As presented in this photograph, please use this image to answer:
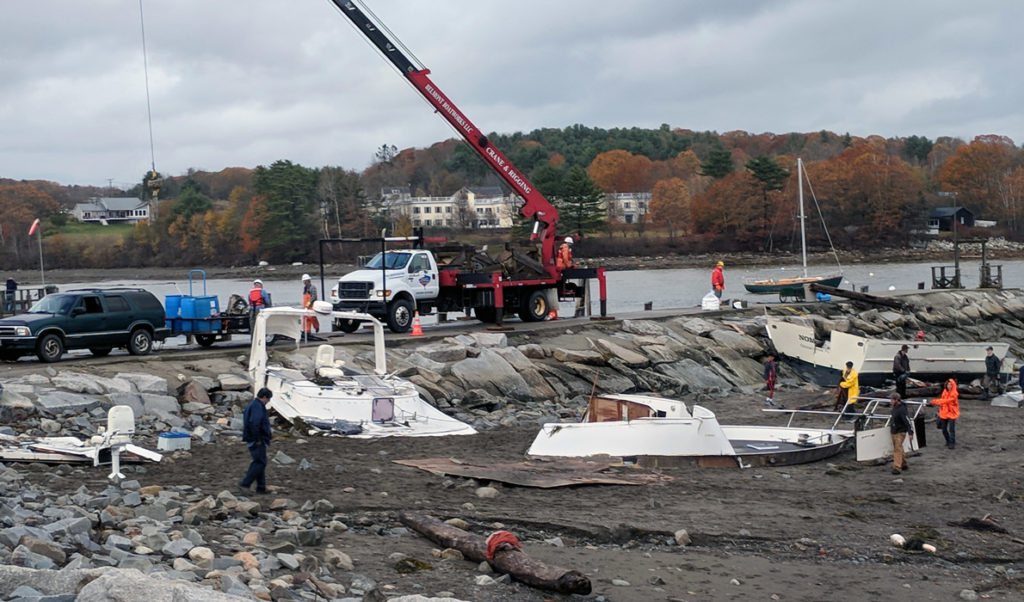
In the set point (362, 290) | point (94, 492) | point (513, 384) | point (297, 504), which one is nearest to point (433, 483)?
point (297, 504)

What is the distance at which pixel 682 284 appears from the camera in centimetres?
7400

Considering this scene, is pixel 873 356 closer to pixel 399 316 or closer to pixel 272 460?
pixel 399 316

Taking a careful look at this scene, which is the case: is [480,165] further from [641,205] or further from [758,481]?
[758,481]

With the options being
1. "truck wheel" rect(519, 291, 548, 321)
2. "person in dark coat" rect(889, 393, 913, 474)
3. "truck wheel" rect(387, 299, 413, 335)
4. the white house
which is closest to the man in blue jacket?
"person in dark coat" rect(889, 393, 913, 474)

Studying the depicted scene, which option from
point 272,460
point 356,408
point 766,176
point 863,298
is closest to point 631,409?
point 356,408

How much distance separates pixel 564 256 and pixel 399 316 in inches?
242

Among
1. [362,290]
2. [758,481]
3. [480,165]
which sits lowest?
[758,481]

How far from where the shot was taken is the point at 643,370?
28500 mm

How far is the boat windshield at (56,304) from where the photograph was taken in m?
21.8

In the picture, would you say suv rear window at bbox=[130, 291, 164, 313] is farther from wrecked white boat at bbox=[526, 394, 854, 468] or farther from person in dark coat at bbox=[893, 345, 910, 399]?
person in dark coat at bbox=[893, 345, 910, 399]

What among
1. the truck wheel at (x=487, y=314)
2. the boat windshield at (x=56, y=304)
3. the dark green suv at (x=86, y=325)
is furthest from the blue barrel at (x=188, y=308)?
the truck wheel at (x=487, y=314)

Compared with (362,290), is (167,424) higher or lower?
lower

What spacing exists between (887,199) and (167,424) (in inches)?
3826

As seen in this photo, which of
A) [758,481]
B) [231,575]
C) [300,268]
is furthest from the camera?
[300,268]
